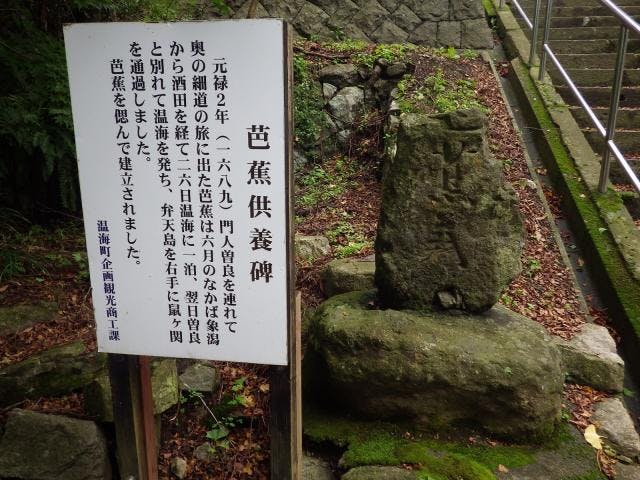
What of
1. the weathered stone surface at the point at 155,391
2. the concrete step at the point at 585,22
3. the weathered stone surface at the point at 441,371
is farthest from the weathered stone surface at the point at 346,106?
the weathered stone surface at the point at 155,391

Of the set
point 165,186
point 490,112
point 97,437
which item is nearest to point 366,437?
point 97,437

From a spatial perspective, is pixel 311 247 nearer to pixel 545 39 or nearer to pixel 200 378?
pixel 200 378

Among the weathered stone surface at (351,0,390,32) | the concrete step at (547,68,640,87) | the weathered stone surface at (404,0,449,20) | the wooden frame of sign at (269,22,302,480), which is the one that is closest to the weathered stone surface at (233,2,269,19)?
the weathered stone surface at (351,0,390,32)

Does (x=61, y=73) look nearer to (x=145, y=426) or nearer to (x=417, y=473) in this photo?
(x=145, y=426)

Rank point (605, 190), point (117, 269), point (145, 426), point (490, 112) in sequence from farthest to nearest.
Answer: point (490, 112), point (605, 190), point (145, 426), point (117, 269)

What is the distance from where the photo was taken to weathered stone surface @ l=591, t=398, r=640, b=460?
275 centimetres

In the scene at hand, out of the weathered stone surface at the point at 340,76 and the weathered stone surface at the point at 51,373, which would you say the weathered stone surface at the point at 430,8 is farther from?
the weathered stone surface at the point at 51,373

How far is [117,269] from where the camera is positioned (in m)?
2.21

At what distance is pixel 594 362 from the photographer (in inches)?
126

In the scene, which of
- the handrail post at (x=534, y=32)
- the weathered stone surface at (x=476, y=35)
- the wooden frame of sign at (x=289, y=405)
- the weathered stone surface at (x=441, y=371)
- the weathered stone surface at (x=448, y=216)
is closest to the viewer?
the wooden frame of sign at (x=289, y=405)

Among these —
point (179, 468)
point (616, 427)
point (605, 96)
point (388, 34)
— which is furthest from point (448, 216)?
point (388, 34)

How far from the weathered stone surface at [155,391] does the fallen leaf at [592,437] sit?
223 cm

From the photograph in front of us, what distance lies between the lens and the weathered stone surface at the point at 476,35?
24.8ft

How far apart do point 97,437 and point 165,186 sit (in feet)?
4.75
